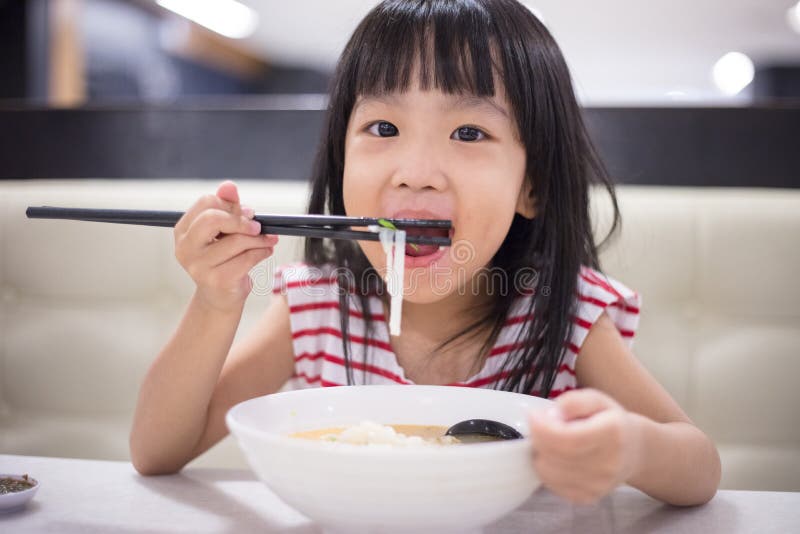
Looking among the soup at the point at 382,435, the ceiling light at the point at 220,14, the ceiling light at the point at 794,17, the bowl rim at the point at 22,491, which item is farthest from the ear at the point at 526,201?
the ceiling light at the point at 794,17

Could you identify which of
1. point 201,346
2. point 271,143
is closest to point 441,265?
point 201,346

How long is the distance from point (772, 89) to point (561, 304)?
8.34m

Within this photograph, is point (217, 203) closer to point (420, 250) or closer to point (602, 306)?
point (420, 250)

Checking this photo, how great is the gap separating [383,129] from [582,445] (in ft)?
2.06

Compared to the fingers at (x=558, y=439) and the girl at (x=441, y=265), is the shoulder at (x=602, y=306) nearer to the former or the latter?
the girl at (x=441, y=265)

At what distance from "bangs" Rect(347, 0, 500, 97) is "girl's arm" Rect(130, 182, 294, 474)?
31 cm

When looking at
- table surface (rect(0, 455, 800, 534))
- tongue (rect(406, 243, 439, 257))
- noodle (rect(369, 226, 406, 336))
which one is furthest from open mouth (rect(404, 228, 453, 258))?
table surface (rect(0, 455, 800, 534))

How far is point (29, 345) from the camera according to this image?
1.59 meters

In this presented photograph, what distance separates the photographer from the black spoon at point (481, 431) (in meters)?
0.75

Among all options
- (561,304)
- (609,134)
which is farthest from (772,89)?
(561,304)

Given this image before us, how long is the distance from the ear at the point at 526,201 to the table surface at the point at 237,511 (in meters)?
0.50

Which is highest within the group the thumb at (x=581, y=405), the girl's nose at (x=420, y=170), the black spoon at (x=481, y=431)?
the girl's nose at (x=420, y=170)

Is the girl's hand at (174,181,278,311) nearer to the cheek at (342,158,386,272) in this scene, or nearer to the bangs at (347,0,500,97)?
the cheek at (342,158,386,272)

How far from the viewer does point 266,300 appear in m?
1.57
